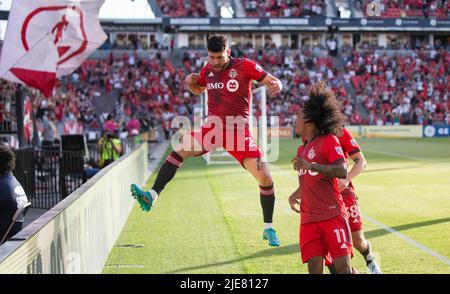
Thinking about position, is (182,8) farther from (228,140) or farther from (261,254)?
(228,140)

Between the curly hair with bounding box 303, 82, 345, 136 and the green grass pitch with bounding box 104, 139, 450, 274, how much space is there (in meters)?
2.42

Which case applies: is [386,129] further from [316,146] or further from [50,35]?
[316,146]

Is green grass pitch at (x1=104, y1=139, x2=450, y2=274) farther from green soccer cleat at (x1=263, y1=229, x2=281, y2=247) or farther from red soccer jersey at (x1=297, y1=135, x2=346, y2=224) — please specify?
red soccer jersey at (x1=297, y1=135, x2=346, y2=224)

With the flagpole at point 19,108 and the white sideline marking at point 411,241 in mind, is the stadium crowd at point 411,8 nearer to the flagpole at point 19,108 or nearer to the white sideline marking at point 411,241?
the flagpole at point 19,108

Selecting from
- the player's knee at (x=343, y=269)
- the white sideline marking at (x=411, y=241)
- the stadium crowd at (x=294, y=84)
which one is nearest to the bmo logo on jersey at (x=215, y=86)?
the player's knee at (x=343, y=269)

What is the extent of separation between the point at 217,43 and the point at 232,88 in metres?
0.54

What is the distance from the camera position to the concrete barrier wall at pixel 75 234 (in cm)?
426

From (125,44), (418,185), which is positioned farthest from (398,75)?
(418,185)

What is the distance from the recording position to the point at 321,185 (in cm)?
536

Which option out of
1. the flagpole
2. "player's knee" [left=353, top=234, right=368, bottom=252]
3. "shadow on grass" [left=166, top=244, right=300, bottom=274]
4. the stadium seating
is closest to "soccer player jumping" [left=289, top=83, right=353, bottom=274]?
"player's knee" [left=353, top=234, right=368, bottom=252]

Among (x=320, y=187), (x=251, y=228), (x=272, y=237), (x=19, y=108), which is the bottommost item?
(x=251, y=228)

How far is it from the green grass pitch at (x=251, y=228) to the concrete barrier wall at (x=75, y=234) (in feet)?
1.20

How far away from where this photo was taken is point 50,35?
45.6ft

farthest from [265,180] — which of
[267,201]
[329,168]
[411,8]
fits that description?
[411,8]
